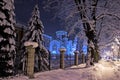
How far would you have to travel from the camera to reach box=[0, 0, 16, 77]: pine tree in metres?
14.0

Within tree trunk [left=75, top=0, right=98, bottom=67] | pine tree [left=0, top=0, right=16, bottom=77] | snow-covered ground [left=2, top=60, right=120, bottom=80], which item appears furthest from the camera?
tree trunk [left=75, top=0, right=98, bottom=67]

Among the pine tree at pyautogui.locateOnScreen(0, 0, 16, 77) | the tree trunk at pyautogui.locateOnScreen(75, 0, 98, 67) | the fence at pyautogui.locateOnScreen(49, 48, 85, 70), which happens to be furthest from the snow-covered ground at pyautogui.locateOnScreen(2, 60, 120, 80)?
the tree trunk at pyautogui.locateOnScreen(75, 0, 98, 67)

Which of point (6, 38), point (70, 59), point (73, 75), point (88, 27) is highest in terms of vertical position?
point (88, 27)

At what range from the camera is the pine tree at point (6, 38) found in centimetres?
1398

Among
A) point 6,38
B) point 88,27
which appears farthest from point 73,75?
point 88,27

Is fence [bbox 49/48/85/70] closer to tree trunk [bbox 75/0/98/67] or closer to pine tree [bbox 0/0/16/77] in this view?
tree trunk [bbox 75/0/98/67]

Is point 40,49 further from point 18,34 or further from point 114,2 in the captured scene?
point 18,34

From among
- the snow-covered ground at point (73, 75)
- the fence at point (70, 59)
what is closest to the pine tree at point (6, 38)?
the snow-covered ground at point (73, 75)

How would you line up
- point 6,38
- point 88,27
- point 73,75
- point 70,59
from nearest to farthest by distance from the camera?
point 6,38 < point 73,75 < point 88,27 < point 70,59

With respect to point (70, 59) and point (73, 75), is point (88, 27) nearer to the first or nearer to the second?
point (70, 59)

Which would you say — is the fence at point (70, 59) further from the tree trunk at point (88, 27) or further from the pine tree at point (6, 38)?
the pine tree at point (6, 38)

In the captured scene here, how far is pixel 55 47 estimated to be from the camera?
376ft

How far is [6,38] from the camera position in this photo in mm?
14625

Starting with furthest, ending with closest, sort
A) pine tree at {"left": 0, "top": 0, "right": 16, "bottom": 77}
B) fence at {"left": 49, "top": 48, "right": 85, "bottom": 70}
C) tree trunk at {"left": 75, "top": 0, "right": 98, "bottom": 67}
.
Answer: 1. fence at {"left": 49, "top": 48, "right": 85, "bottom": 70}
2. tree trunk at {"left": 75, "top": 0, "right": 98, "bottom": 67}
3. pine tree at {"left": 0, "top": 0, "right": 16, "bottom": 77}
